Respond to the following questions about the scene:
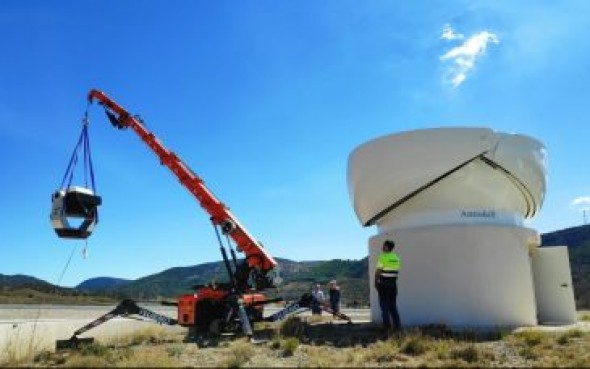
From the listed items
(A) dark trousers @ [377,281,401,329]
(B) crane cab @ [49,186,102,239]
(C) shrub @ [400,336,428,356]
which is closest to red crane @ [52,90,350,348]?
(B) crane cab @ [49,186,102,239]

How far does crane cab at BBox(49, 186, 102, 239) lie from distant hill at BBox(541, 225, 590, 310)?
3650 centimetres

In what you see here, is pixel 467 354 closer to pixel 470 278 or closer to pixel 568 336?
pixel 568 336

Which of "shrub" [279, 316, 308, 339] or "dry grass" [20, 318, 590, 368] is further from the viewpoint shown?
"shrub" [279, 316, 308, 339]

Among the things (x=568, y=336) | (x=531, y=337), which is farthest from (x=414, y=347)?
(x=568, y=336)

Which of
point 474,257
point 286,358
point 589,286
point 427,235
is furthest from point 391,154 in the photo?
point 589,286

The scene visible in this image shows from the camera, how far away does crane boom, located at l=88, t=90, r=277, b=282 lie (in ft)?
57.7

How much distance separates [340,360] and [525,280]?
6.92 metres

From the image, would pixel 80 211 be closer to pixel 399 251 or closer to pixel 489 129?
pixel 399 251

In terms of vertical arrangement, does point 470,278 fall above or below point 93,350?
above

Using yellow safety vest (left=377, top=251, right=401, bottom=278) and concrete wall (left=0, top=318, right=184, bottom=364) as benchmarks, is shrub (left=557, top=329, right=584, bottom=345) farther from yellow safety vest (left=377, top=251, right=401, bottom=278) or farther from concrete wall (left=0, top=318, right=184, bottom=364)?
concrete wall (left=0, top=318, right=184, bottom=364)

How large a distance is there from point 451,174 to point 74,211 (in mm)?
9180

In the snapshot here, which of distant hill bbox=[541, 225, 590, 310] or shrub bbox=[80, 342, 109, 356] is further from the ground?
distant hill bbox=[541, 225, 590, 310]

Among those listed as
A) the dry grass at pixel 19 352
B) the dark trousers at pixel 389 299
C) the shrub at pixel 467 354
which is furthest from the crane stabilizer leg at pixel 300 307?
the shrub at pixel 467 354

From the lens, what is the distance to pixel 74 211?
1530 cm
